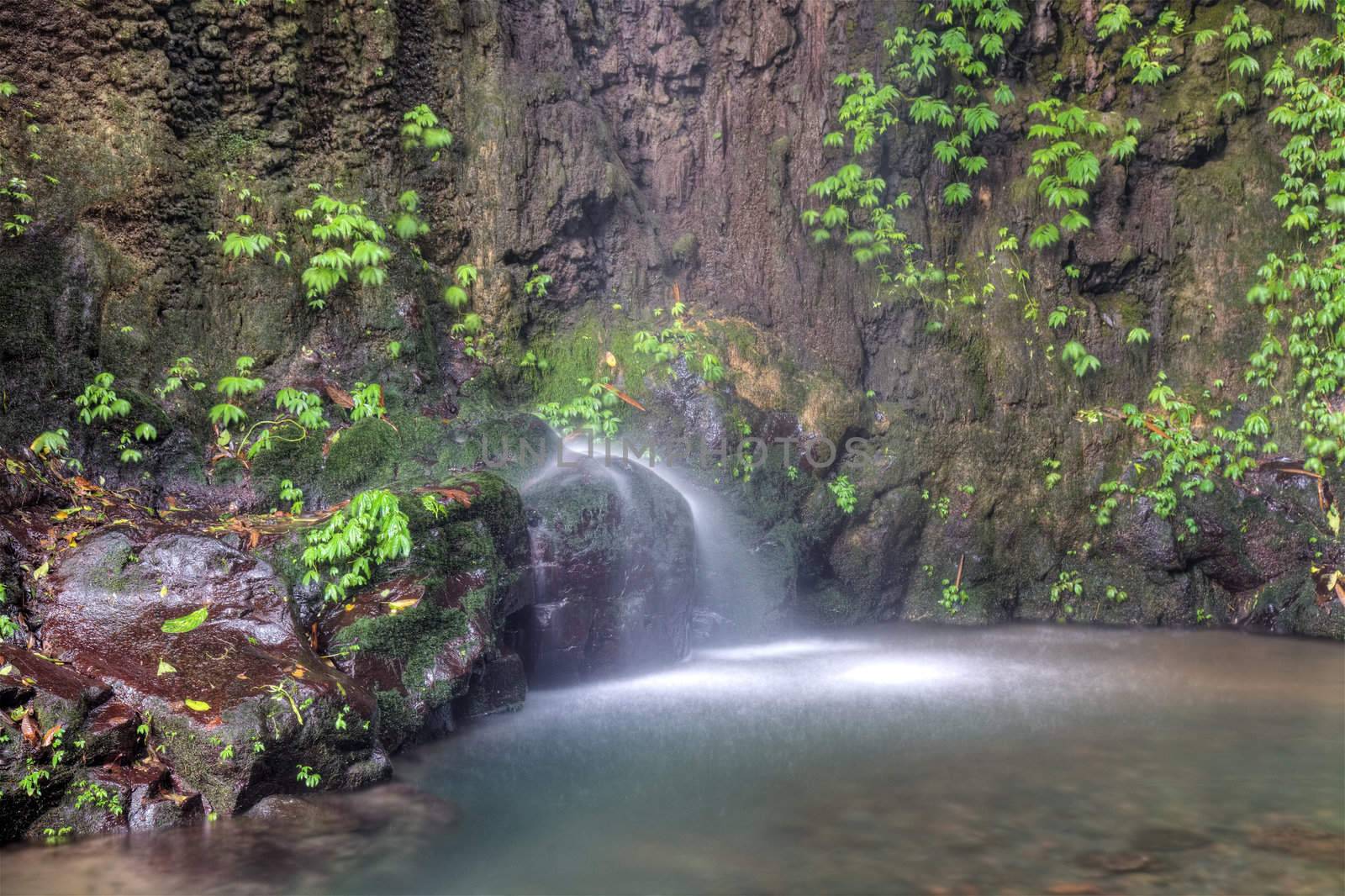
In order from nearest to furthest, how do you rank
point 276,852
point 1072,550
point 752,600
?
1. point 276,852
2. point 752,600
3. point 1072,550

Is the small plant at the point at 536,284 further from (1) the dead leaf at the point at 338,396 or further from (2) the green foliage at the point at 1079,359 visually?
(2) the green foliage at the point at 1079,359

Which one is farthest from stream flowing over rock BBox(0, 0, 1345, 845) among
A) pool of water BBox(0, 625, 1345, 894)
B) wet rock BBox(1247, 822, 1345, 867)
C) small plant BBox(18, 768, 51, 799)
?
wet rock BBox(1247, 822, 1345, 867)

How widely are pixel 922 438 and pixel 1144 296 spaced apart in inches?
112

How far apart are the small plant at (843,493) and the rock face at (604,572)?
1.84 metres

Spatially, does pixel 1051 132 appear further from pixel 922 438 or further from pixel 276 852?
pixel 276 852

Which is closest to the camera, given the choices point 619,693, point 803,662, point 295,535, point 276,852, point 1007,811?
point 276,852

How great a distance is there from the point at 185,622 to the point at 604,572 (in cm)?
286

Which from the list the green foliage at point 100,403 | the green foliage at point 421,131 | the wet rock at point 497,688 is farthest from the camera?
the green foliage at point 421,131

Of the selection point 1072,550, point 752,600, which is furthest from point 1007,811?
point 1072,550

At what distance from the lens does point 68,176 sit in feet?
22.0

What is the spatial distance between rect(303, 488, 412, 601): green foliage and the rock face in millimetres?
1332

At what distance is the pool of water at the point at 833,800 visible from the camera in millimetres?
3824

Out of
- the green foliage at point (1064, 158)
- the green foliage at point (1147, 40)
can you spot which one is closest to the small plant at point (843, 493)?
the green foliage at point (1064, 158)

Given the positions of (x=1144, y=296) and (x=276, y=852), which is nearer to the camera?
(x=276, y=852)
